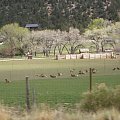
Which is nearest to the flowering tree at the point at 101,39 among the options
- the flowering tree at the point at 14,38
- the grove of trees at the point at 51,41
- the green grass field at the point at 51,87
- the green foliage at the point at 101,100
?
the grove of trees at the point at 51,41

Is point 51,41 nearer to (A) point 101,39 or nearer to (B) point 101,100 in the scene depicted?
(A) point 101,39

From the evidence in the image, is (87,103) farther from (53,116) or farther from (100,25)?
(100,25)

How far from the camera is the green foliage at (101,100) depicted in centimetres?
1378

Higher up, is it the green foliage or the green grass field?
the green foliage

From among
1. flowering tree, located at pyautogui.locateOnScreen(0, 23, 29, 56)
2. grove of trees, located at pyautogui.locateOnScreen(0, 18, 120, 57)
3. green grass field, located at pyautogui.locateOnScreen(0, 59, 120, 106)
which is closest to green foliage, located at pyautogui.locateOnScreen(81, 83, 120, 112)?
green grass field, located at pyautogui.locateOnScreen(0, 59, 120, 106)

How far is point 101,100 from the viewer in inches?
548

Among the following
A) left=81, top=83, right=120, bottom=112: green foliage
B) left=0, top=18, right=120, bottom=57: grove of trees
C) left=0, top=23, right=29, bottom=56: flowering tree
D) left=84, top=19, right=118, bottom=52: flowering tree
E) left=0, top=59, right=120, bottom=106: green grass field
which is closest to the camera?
left=81, top=83, right=120, bottom=112: green foliage

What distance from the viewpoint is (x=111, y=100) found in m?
13.9

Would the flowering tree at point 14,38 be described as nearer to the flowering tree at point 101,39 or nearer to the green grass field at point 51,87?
the flowering tree at point 101,39

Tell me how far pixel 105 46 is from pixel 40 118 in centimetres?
13459

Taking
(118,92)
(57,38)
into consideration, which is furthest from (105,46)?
(118,92)

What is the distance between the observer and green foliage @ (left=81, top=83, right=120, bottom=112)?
1378 centimetres

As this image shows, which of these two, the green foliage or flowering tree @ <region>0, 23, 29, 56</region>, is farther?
flowering tree @ <region>0, 23, 29, 56</region>

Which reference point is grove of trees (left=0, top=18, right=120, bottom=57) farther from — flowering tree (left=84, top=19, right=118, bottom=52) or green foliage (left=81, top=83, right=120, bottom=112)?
green foliage (left=81, top=83, right=120, bottom=112)
